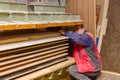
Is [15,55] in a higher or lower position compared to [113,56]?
higher

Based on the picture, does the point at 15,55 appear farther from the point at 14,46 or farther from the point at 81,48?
the point at 81,48

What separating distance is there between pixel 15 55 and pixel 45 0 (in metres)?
0.77

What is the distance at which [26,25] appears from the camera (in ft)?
5.08

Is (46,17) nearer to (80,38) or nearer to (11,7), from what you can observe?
(11,7)

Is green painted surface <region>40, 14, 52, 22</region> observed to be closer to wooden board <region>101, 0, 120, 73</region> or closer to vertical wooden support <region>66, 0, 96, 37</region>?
vertical wooden support <region>66, 0, 96, 37</region>

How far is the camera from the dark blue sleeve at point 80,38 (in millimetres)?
2053

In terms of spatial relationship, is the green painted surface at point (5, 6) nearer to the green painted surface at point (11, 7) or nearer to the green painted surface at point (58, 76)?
the green painted surface at point (11, 7)

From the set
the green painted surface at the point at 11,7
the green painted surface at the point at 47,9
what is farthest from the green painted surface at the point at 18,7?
the green painted surface at the point at 47,9

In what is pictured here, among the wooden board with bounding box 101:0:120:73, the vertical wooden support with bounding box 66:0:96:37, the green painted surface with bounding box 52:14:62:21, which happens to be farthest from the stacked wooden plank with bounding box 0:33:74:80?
the wooden board with bounding box 101:0:120:73

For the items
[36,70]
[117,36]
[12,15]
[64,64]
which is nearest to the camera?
[12,15]

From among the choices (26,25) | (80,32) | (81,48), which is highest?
(26,25)

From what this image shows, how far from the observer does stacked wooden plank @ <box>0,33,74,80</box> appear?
151cm

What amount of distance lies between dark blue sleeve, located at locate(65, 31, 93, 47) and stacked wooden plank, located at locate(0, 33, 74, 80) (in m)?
0.07

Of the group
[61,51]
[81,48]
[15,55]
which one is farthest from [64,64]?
[15,55]
